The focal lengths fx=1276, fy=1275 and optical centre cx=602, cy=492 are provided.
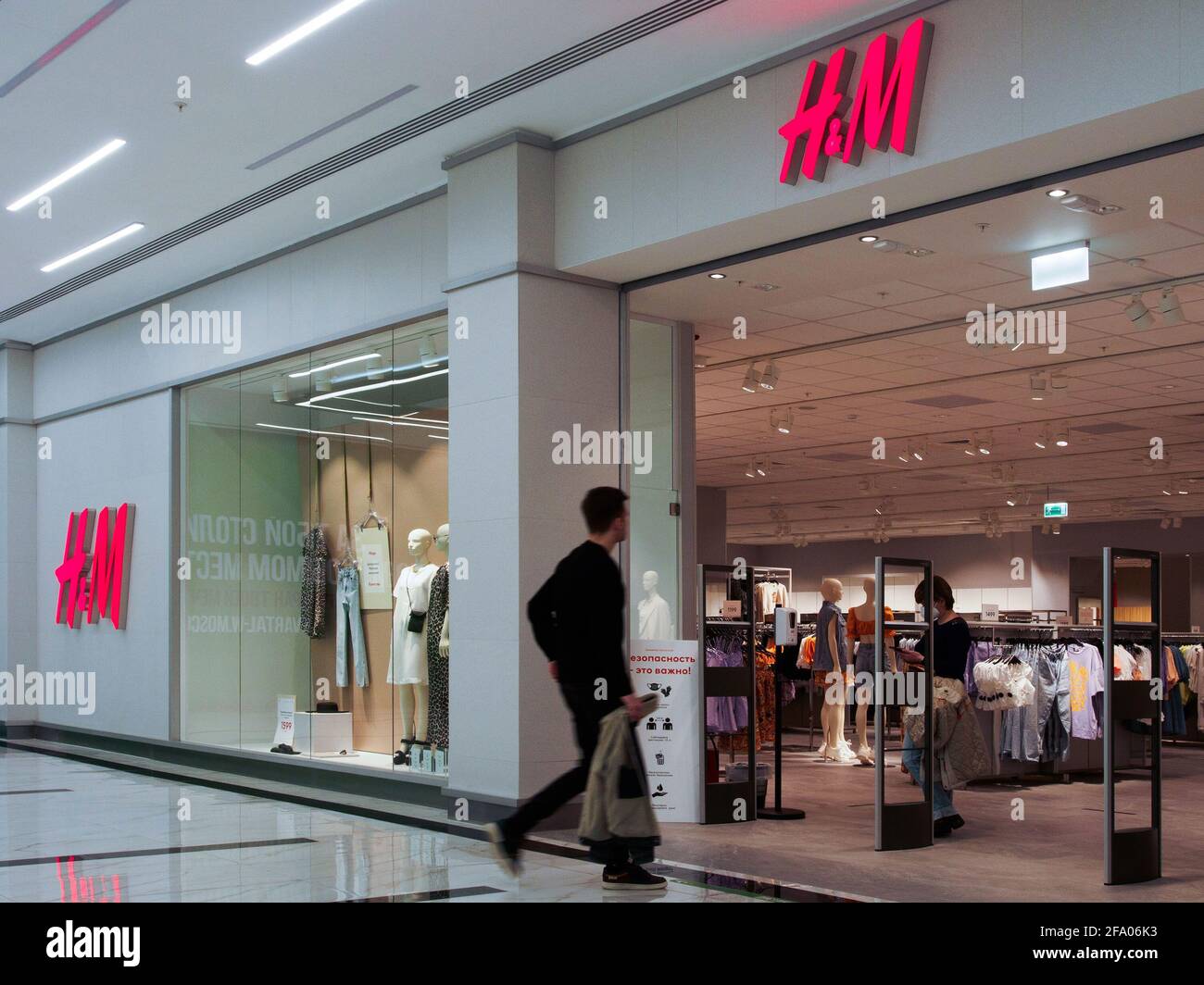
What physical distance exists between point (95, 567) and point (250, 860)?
6.56m

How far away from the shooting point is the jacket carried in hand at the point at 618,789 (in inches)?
186

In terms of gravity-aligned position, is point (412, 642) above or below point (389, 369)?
below

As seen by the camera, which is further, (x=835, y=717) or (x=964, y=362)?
(x=835, y=717)

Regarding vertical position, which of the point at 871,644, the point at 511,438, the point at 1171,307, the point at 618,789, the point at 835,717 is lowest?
the point at 835,717

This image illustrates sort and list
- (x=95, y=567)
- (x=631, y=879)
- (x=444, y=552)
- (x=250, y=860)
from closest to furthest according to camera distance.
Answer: (x=631, y=879) → (x=250, y=860) → (x=444, y=552) → (x=95, y=567)

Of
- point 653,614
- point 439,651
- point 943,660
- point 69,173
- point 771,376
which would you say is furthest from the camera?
point 771,376

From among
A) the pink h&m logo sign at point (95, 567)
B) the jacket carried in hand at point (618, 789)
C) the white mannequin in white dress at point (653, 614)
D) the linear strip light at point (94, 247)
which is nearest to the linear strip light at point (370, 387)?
the linear strip light at point (94, 247)

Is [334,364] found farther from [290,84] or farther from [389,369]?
[290,84]

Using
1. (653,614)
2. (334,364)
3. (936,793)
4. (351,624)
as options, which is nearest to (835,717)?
(653,614)

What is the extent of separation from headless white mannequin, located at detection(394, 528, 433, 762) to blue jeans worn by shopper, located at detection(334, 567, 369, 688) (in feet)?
1.98

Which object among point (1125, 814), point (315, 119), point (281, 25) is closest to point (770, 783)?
point (1125, 814)

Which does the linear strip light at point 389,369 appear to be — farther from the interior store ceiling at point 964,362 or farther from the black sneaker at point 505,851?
the black sneaker at point 505,851

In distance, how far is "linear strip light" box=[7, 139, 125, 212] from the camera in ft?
25.1

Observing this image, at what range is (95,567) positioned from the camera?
11.7m
